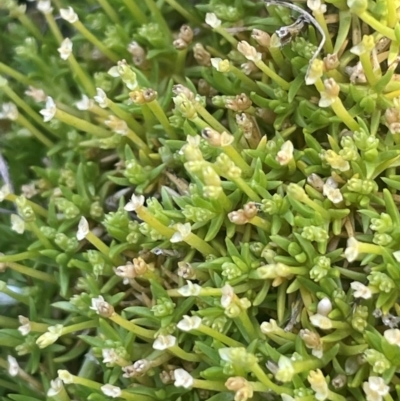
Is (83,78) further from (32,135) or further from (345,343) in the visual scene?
(345,343)

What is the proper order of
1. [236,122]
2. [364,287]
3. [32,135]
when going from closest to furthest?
[364,287] → [236,122] → [32,135]

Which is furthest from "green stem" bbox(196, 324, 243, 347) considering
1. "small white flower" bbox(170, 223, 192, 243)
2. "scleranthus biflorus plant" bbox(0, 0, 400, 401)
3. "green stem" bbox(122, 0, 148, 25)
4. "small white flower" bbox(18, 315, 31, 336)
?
"green stem" bbox(122, 0, 148, 25)

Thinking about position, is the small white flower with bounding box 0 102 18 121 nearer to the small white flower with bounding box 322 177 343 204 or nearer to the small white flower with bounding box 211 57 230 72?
the small white flower with bounding box 211 57 230 72

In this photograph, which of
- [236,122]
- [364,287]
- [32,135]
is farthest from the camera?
[32,135]

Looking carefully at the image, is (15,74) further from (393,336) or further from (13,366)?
(393,336)

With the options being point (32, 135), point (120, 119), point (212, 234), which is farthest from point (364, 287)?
point (32, 135)

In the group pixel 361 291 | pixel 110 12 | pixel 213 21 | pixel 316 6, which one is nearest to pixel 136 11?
pixel 110 12

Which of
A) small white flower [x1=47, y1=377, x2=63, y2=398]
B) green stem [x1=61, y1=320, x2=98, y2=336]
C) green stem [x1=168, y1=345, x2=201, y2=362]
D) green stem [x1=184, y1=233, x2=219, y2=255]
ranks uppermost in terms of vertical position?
green stem [x1=184, y1=233, x2=219, y2=255]
